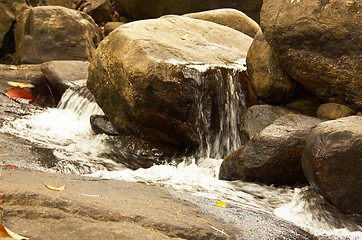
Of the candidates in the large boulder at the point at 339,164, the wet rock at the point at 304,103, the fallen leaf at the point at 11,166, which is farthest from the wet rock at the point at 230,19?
the fallen leaf at the point at 11,166

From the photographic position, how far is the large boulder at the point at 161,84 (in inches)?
275

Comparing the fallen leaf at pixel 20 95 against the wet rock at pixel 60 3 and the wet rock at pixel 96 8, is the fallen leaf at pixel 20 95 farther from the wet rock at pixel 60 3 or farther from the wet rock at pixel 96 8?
the wet rock at pixel 96 8

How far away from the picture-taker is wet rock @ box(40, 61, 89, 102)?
9797 millimetres

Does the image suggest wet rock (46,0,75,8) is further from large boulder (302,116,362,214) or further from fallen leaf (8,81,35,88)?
large boulder (302,116,362,214)

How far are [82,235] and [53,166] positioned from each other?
302 centimetres

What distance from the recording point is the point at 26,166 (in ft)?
18.7

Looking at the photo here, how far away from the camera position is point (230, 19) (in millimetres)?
11375

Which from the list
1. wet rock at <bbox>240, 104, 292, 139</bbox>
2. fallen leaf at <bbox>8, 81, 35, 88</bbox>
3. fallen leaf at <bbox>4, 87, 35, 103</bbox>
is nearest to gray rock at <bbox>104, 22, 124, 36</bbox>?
fallen leaf at <bbox>8, 81, 35, 88</bbox>

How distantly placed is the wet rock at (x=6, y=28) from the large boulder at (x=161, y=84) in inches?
177

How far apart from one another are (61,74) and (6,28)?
2.66 m

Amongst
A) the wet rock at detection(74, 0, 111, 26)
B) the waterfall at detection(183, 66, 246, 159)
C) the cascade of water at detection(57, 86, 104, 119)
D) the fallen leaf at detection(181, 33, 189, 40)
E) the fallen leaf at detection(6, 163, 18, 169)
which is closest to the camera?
the fallen leaf at detection(6, 163, 18, 169)

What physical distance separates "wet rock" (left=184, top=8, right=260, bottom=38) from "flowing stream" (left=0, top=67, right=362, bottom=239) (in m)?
3.20

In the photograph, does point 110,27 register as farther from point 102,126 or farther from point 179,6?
point 102,126

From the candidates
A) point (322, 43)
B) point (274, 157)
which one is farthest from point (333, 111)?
point (274, 157)
